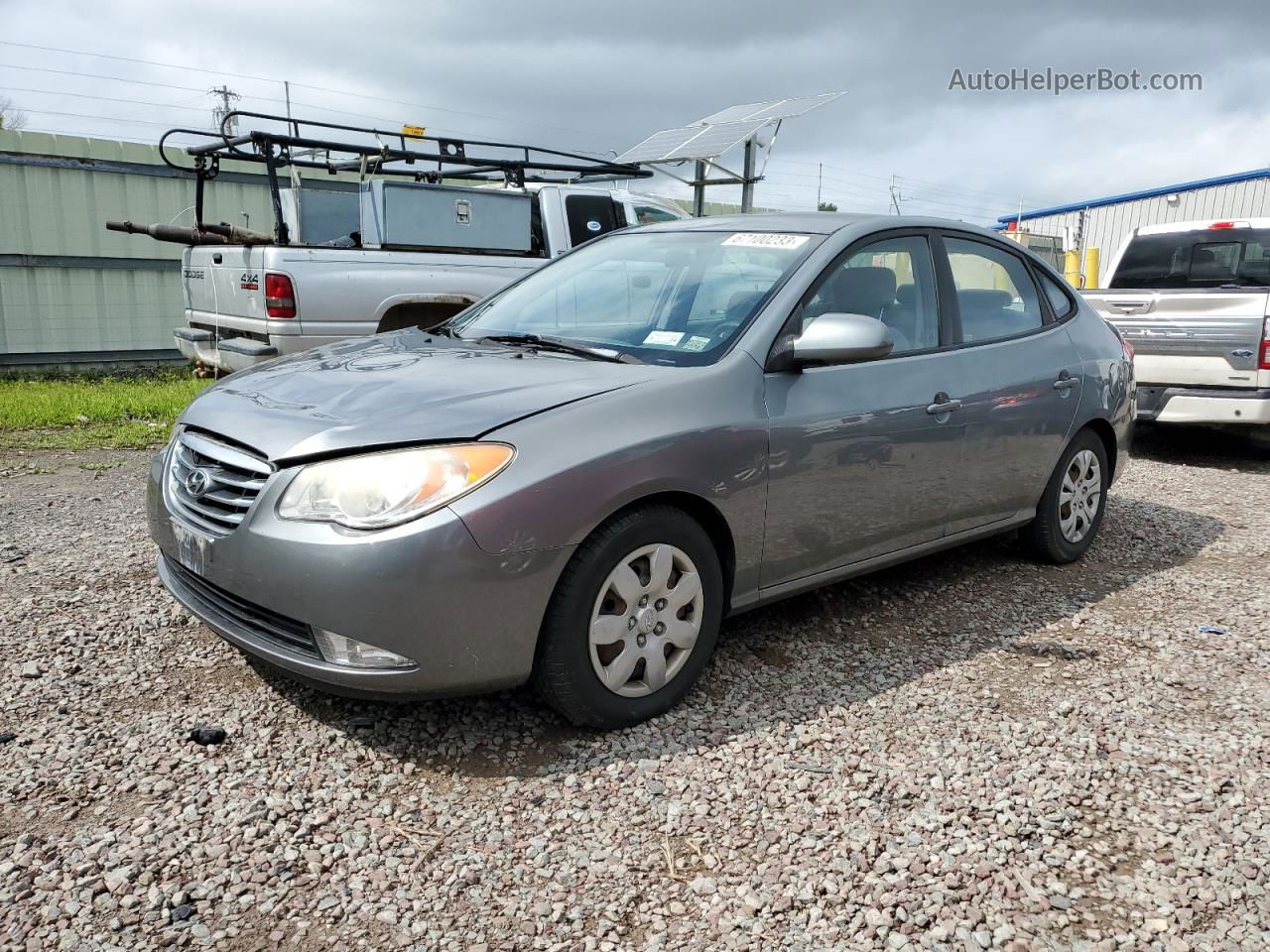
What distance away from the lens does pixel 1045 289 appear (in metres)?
4.96

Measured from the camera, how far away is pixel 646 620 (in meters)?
3.08

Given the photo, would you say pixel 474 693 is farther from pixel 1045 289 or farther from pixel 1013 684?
pixel 1045 289

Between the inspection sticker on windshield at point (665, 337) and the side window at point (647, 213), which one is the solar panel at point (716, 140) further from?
the inspection sticker on windshield at point (665, 337)

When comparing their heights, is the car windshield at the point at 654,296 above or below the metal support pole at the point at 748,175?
below

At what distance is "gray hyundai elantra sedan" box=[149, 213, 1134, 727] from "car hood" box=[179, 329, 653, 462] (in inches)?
0.5

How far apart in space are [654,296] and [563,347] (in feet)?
1.60

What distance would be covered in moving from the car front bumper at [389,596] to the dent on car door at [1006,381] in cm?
222

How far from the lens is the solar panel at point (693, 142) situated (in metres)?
10.6

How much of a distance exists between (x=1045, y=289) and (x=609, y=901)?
3.86 m

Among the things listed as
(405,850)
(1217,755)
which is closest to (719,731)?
(405,850)

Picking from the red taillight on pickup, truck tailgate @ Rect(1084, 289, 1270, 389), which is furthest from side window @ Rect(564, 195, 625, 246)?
truck tailgate @ Rect(1084, 289, 1270, 389)

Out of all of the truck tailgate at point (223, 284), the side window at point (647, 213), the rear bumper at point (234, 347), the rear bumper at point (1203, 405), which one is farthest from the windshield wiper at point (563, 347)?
the side window at point (647, 213)

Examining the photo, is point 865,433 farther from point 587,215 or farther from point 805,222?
point 587,215

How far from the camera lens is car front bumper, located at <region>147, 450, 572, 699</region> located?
8.61 ft
